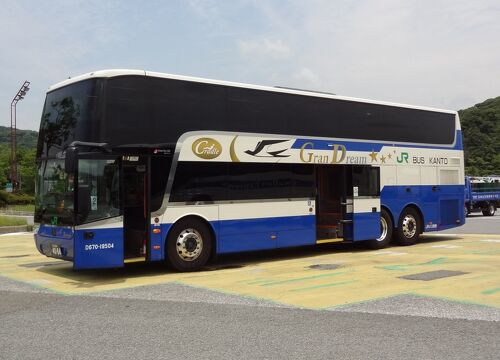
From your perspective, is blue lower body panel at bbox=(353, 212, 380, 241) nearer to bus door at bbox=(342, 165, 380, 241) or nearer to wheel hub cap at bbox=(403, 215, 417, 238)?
bus door at bbox=(342, 165, 380, 241)

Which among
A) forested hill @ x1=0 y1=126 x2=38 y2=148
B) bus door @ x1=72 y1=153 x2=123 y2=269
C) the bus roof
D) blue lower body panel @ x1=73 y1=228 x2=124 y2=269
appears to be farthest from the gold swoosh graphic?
forested hill @ x1=0 y1=126 x2=38 y2=148

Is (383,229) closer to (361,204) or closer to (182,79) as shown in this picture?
(361,204)

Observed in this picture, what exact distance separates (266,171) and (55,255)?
474 cm

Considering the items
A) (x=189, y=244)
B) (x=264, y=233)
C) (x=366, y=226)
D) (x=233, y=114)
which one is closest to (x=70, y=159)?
(x=189, y=244)

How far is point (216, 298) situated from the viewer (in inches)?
327

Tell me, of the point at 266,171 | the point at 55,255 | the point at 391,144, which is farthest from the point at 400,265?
the point at 55,255

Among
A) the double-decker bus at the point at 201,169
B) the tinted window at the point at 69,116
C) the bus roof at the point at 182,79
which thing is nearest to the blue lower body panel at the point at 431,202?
the double-decker bus at the point at 201,169

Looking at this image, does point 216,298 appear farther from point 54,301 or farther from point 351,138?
point 351,138

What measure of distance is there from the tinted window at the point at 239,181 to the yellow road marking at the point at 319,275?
1553 mm

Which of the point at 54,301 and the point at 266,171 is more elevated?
the point at 266,171

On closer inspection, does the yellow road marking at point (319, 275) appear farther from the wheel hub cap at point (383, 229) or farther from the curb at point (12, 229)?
the curb at point (12, 229)

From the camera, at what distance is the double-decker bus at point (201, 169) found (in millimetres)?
10109

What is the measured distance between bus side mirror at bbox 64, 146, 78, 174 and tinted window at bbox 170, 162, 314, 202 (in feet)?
6.54

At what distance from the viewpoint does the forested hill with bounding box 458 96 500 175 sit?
69562 mm
